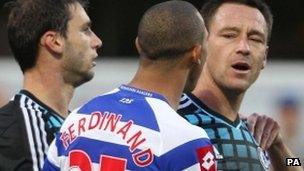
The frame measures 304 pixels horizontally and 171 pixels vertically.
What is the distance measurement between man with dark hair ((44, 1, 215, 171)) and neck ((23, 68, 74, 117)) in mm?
626

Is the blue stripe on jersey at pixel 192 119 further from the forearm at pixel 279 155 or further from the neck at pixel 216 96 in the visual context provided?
the forearm at pixel 279 155

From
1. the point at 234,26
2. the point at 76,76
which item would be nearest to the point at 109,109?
the point at 76,76

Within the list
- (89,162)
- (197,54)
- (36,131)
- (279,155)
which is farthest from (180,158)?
(279,155)

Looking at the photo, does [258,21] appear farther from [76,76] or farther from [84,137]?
[84,137]

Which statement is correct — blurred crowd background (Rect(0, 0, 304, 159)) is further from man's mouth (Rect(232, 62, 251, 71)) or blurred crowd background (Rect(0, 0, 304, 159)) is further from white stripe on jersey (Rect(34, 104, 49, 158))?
white stripe on jersey (Rect(34, 104, 49, 158))

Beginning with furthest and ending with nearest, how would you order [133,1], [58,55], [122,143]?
[133,1] < [58,55] < [122,143]

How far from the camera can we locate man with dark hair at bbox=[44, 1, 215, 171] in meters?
3.08

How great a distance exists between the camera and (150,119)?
315 cm

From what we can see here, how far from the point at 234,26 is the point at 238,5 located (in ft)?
0.50

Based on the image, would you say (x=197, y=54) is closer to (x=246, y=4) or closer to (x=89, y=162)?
(x=89, y=162)

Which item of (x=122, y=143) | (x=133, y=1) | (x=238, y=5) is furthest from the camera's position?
(x=133, y=1)

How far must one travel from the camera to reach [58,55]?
13.1 ft

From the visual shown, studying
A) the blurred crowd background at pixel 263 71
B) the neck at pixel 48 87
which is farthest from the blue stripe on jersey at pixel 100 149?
the blurred crowd background at pixel 263 71

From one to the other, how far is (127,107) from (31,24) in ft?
3.10
